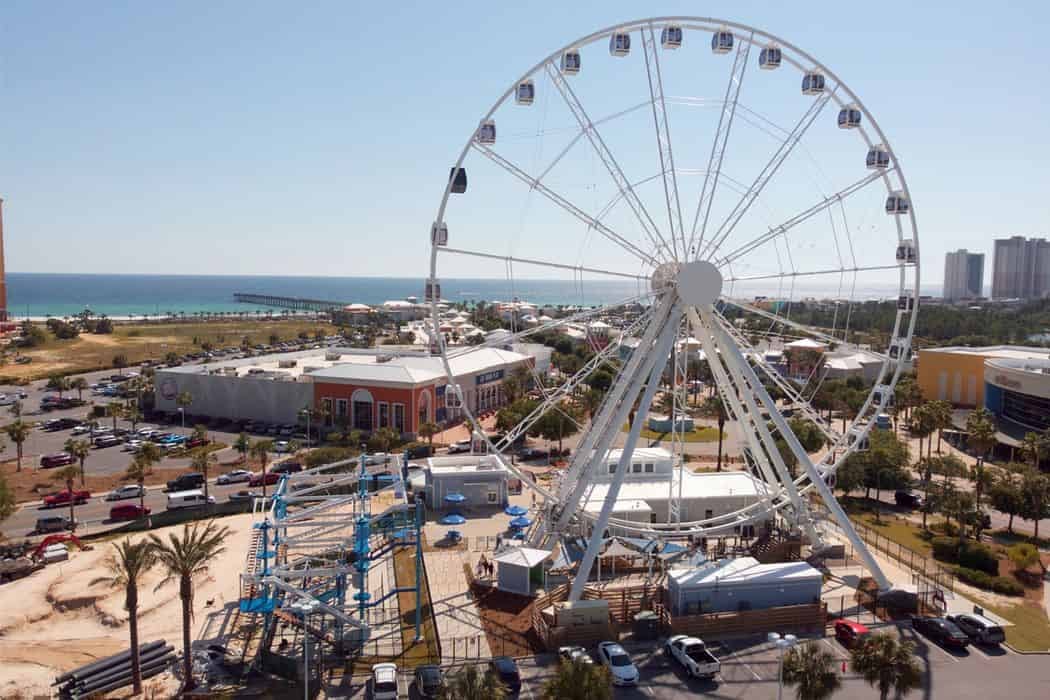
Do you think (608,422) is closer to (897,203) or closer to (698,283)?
(698,283)

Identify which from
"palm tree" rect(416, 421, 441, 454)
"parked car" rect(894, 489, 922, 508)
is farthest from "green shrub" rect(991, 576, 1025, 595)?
"palm tree" rect(416, 421, 441, 454)

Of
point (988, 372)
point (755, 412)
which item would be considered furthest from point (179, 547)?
point (988, 372)

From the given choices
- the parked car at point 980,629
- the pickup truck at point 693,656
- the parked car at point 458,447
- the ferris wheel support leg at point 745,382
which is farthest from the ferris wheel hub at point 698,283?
the parked car at point 458,447

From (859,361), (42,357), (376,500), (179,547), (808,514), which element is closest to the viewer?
(179,547)

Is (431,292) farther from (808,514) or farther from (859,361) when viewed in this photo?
(859,361)

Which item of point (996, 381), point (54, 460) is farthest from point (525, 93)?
point (996, 381)

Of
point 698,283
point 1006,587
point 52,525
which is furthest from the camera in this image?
point 52,525
